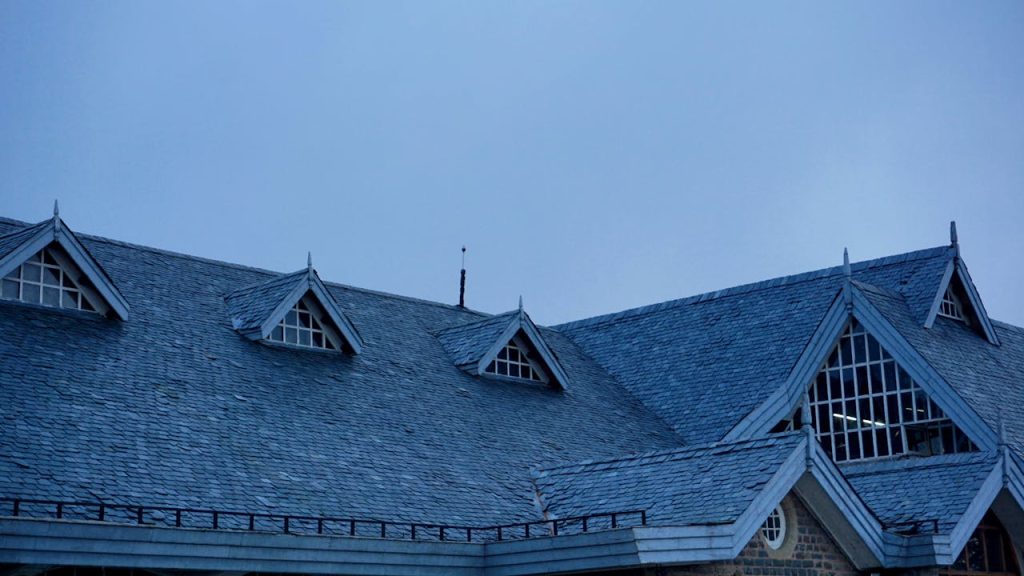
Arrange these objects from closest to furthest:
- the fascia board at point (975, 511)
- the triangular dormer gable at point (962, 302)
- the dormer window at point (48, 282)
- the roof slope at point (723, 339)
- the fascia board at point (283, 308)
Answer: the fascia board at point (975, 511), the dormer window at point (48, 282), the fascia board at point (283, 308), the roof slope at point (723, 339), the triangular dormer gable at point (962, 302)

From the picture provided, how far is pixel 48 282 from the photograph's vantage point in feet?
69.1

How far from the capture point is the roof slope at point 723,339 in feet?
91.9

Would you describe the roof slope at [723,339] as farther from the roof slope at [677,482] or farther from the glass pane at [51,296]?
the glass pane at [51,296]

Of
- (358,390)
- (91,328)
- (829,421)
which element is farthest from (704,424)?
(91,328)

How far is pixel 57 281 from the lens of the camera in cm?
2116

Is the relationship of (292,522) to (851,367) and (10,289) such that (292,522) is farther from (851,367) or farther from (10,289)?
(851,367)

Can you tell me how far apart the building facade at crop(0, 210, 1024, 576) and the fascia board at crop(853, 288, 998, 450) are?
0.05 meters

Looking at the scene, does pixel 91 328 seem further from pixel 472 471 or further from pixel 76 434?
pixel 472 471

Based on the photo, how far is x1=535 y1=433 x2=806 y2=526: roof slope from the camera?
1833cm

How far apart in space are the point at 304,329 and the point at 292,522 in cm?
680

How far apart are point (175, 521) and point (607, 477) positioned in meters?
7.04

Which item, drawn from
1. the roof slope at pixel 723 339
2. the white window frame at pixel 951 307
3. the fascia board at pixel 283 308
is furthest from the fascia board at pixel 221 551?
the white window frame at pixel 951 307

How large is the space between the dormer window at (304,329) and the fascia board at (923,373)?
9996 millimetres

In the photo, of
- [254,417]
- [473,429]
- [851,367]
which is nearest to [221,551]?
[254,417]
